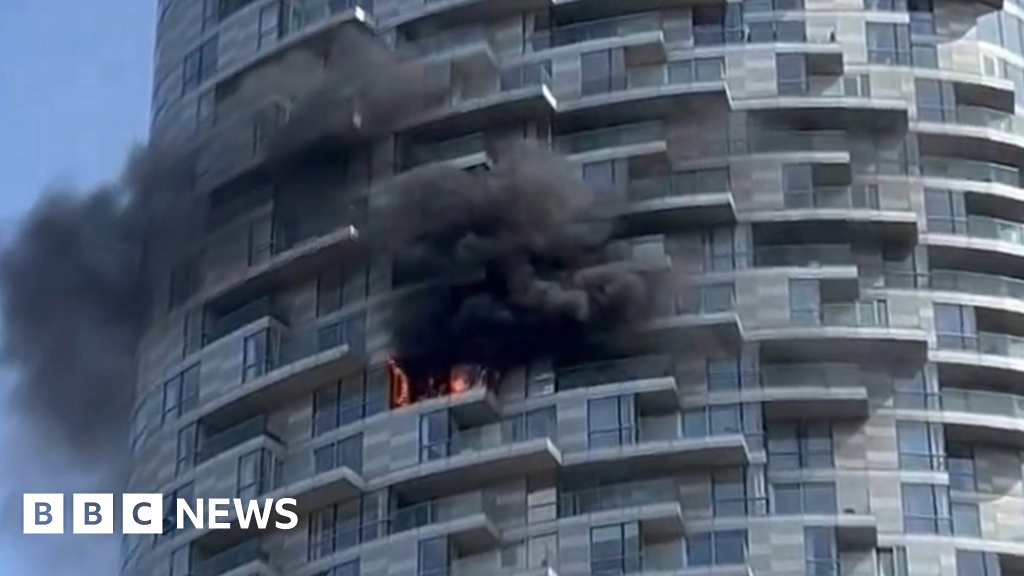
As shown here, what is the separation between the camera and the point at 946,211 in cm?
8706

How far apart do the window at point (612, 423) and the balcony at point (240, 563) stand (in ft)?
35.4

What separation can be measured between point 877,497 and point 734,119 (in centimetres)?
1369

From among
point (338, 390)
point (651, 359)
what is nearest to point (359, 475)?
point (338, 390)

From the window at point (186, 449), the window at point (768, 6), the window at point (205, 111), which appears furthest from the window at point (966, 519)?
the window at point (205, 111)

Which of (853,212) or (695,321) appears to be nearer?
(695,321)

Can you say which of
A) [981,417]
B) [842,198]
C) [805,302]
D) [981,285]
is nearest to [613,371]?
[805,302]

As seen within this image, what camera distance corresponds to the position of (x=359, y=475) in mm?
82938

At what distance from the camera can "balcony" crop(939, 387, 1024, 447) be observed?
82.8m

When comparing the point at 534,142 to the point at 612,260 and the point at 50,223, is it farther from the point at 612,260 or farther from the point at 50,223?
the point at 50,223

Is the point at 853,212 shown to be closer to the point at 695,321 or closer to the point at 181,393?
the point at 695,321

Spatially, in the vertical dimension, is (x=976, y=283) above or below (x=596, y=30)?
below

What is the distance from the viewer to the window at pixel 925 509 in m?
80.6

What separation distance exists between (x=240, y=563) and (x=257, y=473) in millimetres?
2803

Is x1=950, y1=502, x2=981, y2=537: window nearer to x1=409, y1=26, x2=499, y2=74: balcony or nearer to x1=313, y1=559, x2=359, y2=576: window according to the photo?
x1=313, y1=559, x2=359, y2=576: window
